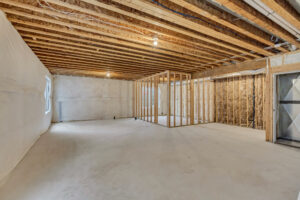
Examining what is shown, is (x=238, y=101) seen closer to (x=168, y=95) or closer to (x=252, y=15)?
(x=168, y=95)

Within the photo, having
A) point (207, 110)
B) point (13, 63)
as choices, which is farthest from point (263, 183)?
point (207, 110)

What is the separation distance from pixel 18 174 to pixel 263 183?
11.5 ft

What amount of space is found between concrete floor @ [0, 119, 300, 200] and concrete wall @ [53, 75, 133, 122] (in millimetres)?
4057

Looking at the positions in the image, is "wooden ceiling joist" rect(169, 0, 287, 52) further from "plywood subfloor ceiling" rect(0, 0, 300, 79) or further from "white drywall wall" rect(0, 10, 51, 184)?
"white drywall wall" rect(0, 10, 51, 184)

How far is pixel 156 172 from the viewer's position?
84.5 inches

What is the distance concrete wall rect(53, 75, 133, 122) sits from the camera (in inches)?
273

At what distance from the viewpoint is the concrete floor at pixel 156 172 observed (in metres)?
1.66

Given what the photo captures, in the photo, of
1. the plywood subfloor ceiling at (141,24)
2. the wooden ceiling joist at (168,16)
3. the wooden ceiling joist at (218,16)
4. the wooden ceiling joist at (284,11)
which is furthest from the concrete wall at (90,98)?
the wooden ceiling joist at (284,11)

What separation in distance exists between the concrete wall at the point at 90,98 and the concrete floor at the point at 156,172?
4057 mm

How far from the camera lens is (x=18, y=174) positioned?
2.10m

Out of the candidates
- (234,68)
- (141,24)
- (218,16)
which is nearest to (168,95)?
(234,68)

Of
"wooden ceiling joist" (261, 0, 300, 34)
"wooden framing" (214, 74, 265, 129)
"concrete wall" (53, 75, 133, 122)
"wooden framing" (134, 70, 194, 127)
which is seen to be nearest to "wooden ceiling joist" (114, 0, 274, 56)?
"wooden ceiling joist" (261, 0, 300, 34)

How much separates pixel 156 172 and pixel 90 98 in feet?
21.4

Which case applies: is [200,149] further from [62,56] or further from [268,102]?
[62,56]
